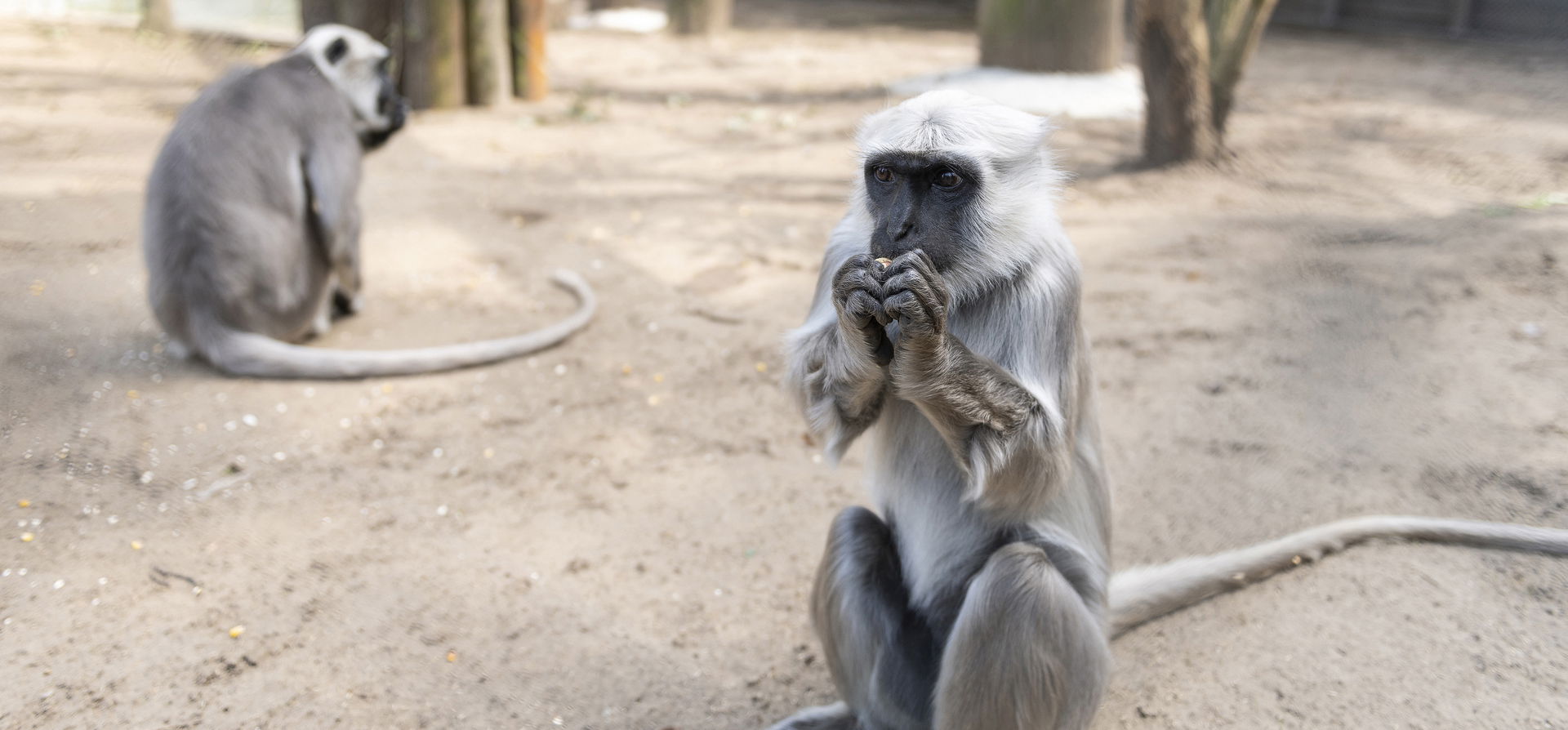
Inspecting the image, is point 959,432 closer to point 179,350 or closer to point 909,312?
point 909,312

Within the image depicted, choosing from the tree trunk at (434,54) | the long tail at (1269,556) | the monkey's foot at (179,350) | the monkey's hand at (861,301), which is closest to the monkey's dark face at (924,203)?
the monkey's hand at (861,301)

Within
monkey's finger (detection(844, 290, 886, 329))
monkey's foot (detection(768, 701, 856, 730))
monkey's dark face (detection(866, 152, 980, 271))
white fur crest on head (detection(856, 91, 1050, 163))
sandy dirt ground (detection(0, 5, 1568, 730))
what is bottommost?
monkey's foot (detection(768, 701, 856, 730))

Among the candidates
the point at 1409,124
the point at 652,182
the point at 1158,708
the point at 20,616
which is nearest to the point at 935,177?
the point at 1158,708

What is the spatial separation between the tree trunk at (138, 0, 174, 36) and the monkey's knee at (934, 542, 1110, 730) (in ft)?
38.8

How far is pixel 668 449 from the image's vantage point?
5082 mm

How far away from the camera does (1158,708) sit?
3494 millimetres

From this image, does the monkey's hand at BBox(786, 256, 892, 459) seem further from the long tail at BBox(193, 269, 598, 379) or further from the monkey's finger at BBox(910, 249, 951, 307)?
the long tail at BBox(193, 269, 598, 379)

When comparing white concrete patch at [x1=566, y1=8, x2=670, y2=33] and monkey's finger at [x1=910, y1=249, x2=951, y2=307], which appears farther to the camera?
white concrete patch at [x1=566, y1=8, x2=670, y2=33]

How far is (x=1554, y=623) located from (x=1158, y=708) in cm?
144

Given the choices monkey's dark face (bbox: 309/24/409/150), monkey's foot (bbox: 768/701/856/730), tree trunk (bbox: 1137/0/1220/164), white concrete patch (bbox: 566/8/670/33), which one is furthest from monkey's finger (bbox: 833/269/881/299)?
white concrete patch (bbox: 566/8/670/33)

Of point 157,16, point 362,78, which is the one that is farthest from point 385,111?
point 157,16

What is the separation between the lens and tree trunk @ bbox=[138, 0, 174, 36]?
11.5 metres

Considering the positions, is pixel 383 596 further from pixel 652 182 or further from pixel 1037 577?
pixel 652 182

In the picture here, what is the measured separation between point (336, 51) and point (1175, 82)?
5.85 meters
